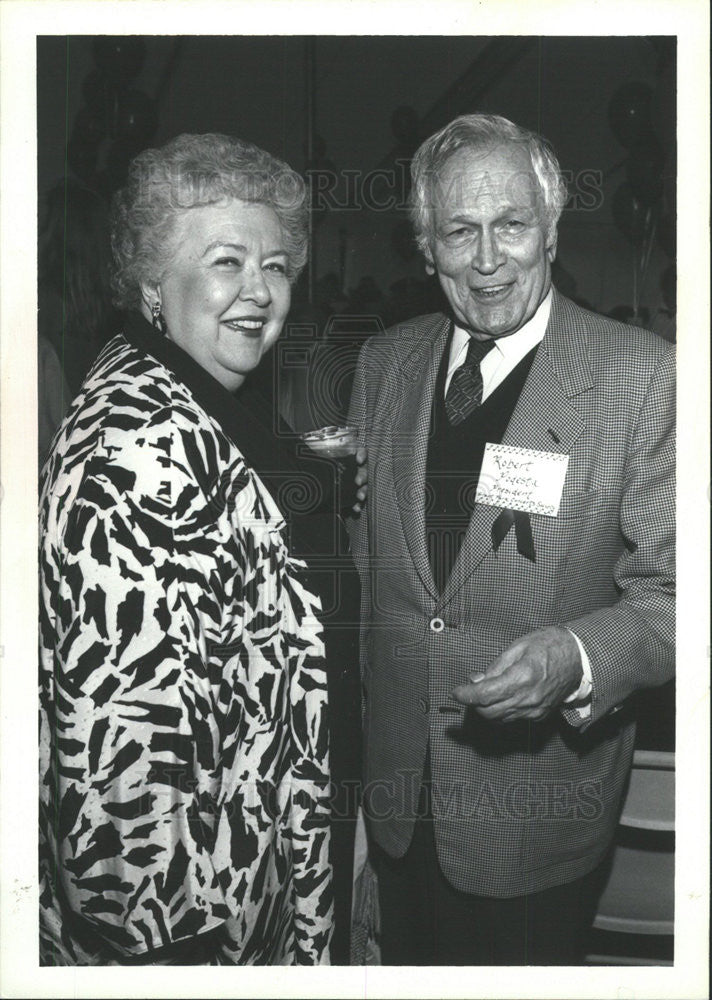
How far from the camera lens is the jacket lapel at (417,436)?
2076 millimetres

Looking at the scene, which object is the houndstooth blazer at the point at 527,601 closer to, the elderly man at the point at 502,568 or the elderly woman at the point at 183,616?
the elderly man at the point at 502,568

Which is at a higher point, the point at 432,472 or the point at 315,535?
the point at 432,472

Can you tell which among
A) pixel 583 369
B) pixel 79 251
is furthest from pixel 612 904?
pixel 79 251

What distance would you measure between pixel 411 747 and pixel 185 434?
82 cm

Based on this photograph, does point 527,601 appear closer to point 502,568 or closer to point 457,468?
point 502,568

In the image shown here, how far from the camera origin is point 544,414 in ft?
6.67

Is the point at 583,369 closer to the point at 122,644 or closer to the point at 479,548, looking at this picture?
the point at 479,548

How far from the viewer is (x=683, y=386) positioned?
2107mm

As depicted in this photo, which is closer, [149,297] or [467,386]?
[149,297]

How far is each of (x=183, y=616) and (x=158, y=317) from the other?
1.97ft

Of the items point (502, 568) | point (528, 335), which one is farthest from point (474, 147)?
point (502, 568)

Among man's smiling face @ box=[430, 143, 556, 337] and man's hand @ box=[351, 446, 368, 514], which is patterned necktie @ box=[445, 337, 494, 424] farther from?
man's hand @ box=[351, 446, 368, 514]

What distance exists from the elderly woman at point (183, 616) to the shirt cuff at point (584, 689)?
1.72 ft

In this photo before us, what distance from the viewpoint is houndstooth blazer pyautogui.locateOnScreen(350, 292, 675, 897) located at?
203 centimetres
